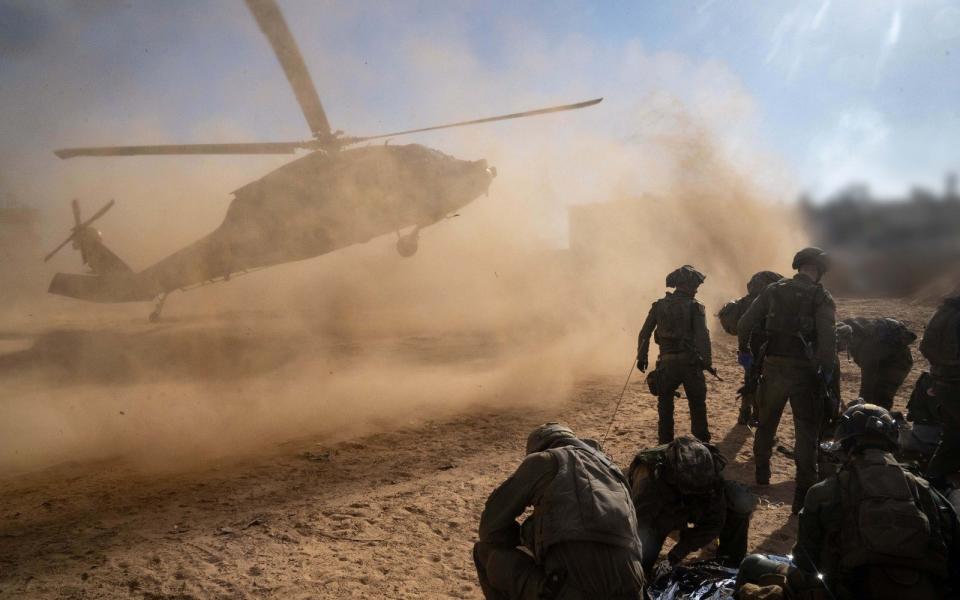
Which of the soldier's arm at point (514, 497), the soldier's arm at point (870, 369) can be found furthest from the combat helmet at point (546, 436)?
the soldier's arm at point (870, 369)

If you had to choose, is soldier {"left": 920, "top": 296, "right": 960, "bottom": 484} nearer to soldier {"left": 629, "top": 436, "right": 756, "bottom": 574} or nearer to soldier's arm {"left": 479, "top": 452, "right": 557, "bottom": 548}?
soldier {"left": 629, "top": 436, "right": 756, "bottom": 574}

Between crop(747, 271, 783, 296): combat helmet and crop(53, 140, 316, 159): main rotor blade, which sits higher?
crop(53, 140, 316, 159): main rotor blade

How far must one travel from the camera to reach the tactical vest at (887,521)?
2200mm

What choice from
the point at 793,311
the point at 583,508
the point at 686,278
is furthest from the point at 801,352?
the point at 583,508

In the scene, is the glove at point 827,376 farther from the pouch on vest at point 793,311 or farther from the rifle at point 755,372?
the rifle at point 755,372

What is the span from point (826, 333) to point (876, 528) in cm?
254

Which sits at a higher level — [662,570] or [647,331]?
[647,331]

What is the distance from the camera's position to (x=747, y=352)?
5.57 metres

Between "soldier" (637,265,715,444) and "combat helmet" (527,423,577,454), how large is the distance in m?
3.08

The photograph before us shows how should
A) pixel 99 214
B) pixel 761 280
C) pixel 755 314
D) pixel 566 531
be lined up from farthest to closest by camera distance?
pixel 99 214
pixel 761 280
pixel 755 314
pixel 566 531

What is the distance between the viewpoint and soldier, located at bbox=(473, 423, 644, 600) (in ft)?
7.32

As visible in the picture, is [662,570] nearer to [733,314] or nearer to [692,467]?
[692,467]

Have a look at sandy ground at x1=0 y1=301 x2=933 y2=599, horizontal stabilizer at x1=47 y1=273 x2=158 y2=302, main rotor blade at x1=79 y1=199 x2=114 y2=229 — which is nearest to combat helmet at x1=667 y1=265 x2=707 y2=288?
sandy ground at x1=0 y1=301 x2=933 y2=599

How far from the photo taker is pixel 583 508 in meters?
2.26
